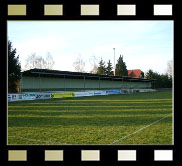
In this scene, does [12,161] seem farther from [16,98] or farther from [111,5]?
[16,98]

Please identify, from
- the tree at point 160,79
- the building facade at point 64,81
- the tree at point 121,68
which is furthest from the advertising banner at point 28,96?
the tree at point 160,79

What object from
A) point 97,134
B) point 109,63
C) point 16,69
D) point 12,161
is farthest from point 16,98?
point 109,63

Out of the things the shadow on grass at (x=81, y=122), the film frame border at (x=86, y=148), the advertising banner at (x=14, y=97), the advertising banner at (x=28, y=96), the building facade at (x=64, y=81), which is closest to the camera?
the film frame border at (x=86, y=148)

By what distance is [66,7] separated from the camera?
2053 millimetres

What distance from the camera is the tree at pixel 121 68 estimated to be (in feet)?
166

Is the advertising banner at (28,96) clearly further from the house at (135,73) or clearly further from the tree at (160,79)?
the house at (135,73)

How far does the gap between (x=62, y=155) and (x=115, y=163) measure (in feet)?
1.95

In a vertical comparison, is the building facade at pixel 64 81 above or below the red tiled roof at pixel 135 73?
below

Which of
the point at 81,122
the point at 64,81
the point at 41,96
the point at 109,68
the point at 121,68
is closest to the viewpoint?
the point at 81,122

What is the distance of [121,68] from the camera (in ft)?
167

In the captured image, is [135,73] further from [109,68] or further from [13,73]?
[13,73]

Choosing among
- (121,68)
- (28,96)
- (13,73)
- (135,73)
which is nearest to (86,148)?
(28,96)

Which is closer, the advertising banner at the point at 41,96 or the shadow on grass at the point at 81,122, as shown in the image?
the shadow on grass at the point at 81,122

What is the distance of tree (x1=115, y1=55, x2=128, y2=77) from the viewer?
166ft
